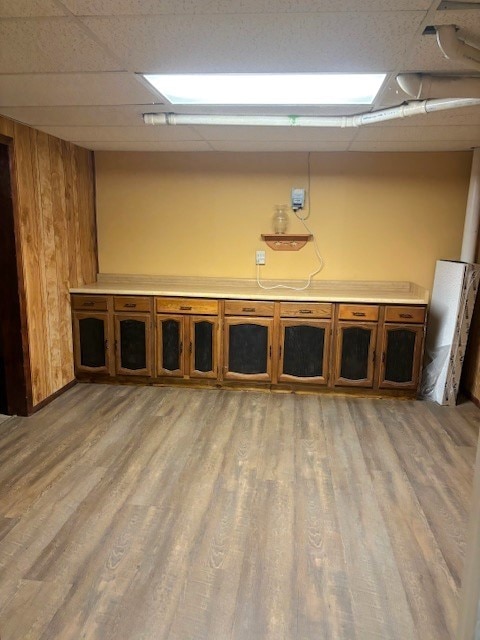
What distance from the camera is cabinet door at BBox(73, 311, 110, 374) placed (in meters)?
4.02

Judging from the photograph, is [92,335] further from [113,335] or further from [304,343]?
[304,343]

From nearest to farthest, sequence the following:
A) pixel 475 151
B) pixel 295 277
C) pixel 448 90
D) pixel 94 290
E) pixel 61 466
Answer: pixel 448 90, pixel 61 466, pixel 475 151, pixel 94 290, pixel 295 277

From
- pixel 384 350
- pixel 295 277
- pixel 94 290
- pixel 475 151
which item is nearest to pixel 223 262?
pixel 295 277

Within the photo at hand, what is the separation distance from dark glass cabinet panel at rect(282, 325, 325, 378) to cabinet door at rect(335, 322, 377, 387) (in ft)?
0.51

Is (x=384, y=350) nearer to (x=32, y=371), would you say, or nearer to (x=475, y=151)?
(x=475, y=151)

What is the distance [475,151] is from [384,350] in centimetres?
186

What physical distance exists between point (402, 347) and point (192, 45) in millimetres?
2900

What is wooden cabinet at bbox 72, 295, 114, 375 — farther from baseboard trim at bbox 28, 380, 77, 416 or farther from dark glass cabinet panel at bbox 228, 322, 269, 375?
dark glass cabinet panel at bbox 228, 322, 269, 375

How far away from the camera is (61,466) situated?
8.80 feet

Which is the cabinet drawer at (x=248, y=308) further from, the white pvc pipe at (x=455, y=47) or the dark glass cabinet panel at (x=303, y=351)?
the white pvc pipe at (x=455, y=47)

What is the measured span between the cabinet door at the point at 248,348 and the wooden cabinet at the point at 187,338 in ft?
0.42

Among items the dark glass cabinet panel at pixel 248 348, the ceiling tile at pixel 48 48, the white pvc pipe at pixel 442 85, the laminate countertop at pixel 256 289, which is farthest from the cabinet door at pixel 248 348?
the ceiling tile at pixel 48 48

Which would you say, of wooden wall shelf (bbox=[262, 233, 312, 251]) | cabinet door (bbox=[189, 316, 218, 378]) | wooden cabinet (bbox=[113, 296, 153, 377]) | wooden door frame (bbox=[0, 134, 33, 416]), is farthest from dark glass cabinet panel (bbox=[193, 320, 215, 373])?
wooden door frame (bbox=[0, 134, 33, 416])

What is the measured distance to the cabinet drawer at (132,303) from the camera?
13.0 ft
